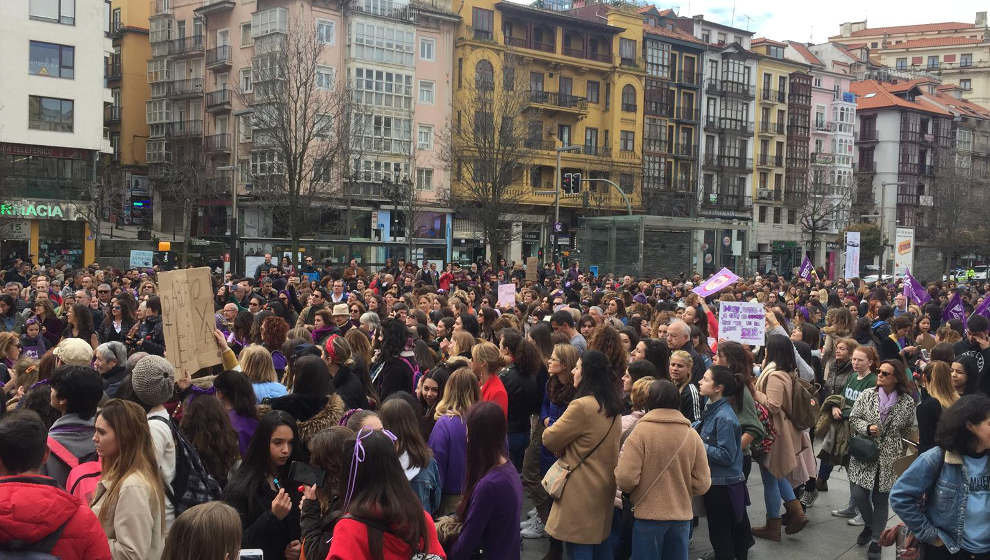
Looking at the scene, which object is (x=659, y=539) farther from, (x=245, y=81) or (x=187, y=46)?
(x=187, y=46)

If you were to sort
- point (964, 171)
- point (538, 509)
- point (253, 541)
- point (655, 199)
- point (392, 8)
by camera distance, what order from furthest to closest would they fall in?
point (964, 171) → point (655, 199) → point (392, 8) → point (538, 509) → point (253, 541)

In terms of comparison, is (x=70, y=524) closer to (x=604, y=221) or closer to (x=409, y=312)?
(x=409, y=312)

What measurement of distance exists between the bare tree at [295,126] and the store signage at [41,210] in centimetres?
918

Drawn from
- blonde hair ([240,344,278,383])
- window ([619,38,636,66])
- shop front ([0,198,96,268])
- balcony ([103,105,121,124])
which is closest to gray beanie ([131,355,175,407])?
blonde hair ([240,344,278,383])

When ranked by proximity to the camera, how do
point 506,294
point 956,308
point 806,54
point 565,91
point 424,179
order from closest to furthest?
1. point 506,294
2. point 956,308
3. point 424,179
4. point 565,91
5. point 806,54

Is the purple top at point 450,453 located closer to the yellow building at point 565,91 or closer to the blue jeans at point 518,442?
the blue jeans at point 518,442

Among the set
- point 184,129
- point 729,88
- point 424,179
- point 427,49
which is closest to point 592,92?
point 427,49

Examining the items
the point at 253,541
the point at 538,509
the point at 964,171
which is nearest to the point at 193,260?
the point at 538,509

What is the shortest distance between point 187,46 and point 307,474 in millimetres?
54952

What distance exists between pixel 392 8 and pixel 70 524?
5103cm

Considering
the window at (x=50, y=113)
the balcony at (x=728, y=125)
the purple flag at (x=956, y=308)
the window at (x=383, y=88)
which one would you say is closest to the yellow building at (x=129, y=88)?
the window at (x=50, y=113)

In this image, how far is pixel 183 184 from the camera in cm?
4719

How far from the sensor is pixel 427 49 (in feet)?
174

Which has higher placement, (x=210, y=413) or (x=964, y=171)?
(x=964, y=171)
